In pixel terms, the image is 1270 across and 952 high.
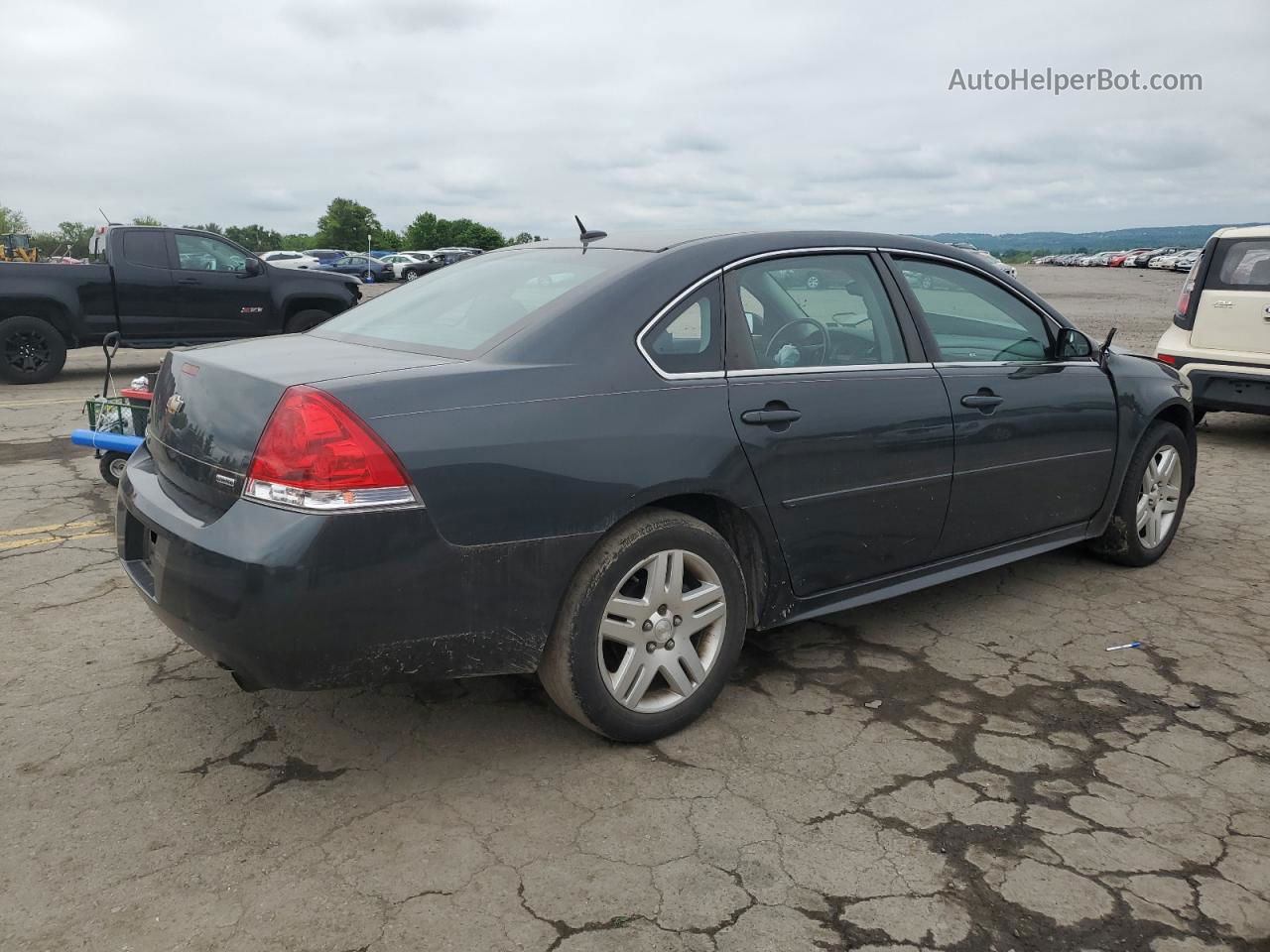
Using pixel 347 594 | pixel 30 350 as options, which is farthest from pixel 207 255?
pixel 347 594

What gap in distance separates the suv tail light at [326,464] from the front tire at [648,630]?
0.63 m

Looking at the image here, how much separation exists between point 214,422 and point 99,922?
128cm

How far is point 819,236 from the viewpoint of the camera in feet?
12.4

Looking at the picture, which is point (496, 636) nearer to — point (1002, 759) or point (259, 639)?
point (259, 639)

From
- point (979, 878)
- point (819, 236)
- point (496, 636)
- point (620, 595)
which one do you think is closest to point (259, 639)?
point (496, 636)

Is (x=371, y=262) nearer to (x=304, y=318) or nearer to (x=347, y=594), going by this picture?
(x=304, y=318)

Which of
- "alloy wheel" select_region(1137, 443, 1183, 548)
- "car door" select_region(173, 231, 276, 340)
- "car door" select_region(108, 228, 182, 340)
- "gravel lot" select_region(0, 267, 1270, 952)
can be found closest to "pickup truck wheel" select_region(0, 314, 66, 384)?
"car door" select_region(108, 228, 182, 340)

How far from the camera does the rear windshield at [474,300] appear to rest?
321 centimetres

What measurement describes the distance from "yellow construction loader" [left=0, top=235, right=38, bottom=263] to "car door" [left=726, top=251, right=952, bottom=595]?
24227 millimetres

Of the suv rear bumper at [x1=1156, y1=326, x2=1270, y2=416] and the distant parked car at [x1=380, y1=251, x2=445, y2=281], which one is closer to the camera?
the suv rear bumper at [x1=1156, y1=326, x2=1270, y2=416]

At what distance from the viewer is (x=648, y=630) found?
3057 millimetres

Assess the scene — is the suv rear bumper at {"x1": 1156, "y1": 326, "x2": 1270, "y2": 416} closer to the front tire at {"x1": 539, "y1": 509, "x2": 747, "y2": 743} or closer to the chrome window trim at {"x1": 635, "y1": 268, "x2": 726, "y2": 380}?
the chrome window trim at {"x1": 635, "y1": 268, "x2": 726, "y2": 380}

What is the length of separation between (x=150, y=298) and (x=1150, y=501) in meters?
11.0

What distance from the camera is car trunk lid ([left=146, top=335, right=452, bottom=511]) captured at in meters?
2.72
